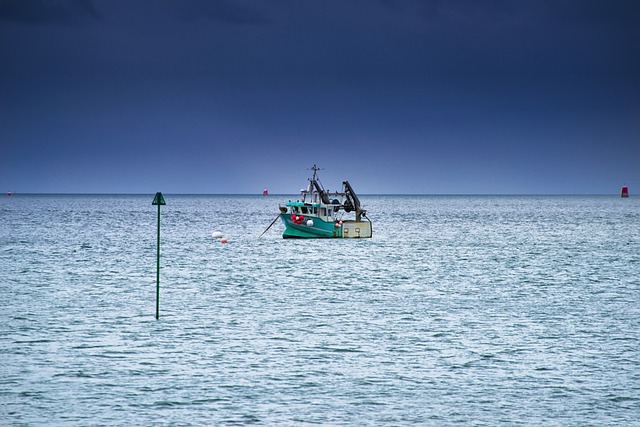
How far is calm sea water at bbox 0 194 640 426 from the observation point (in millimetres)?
16422

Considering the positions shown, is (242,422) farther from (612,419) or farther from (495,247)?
(495,247)

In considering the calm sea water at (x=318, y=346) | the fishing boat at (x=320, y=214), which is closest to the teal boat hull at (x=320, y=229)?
the fishing boat at (x=320, y=214)

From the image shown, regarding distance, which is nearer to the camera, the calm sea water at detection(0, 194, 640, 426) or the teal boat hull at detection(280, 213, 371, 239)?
the calm sea water at detection(0, 194, 640, 426)

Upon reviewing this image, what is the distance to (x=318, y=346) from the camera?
2283 centimetres

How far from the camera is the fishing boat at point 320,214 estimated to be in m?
68.1

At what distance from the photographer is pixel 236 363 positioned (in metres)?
20.5

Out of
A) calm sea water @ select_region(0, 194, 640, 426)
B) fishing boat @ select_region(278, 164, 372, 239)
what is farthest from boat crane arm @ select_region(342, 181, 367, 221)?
calm sea water @ select_region(0, 194, 640, 426)

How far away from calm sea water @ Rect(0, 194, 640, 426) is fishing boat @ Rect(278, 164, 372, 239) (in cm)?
1960

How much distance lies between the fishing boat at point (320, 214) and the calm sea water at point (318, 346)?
1960 centimetres

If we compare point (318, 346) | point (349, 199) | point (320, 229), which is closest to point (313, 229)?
point (320, 229)

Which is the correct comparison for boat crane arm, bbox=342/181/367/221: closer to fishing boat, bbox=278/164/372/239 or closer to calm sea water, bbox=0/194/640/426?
fishing boat, bbox=278/164/372/239

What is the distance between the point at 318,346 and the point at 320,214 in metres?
48.4

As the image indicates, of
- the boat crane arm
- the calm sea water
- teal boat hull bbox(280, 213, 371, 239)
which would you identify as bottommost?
the calm sea water

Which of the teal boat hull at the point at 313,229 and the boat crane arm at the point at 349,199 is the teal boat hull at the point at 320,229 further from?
the boat crane arm at the point at 349,199
